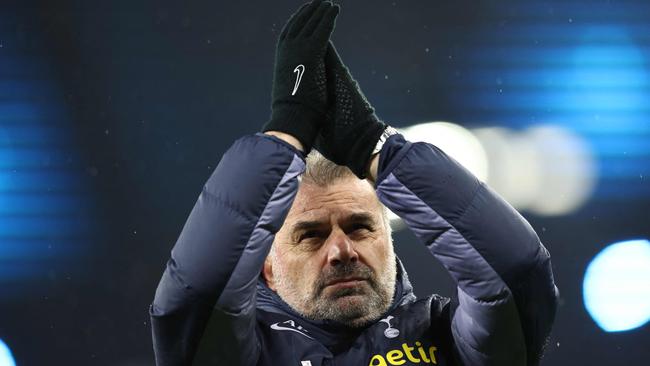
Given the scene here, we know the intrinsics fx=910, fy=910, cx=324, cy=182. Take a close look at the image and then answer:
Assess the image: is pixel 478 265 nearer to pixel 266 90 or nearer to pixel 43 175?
pixel 266 90

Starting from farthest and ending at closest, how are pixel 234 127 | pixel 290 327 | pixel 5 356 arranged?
1. pixel 234 127
2. pixel 5 356
3. pixel 290 327

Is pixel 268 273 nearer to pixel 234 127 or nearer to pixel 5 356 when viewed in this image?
pixel 234 127

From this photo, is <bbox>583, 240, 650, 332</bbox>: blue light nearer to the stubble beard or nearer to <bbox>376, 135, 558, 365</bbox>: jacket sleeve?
the stubble beard

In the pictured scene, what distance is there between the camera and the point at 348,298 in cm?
187

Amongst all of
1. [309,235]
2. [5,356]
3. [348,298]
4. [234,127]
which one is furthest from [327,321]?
[5,356]

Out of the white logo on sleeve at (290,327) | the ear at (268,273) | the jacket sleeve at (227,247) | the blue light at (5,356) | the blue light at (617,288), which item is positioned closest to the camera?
the jacket sleeve at (227,247)

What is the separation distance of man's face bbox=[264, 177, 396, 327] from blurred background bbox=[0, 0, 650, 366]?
56.1 inches

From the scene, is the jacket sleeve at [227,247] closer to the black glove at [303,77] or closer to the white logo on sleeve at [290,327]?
the black glove at [303,77]

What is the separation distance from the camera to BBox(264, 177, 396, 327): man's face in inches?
73.8

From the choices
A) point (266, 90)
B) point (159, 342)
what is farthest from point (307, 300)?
point (266, 90)

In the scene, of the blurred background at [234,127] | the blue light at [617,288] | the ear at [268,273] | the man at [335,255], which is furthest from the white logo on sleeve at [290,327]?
the blue light at [617,288]

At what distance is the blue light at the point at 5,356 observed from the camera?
3252mm

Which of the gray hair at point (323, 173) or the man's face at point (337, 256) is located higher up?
the gray hair at point (323, 173)

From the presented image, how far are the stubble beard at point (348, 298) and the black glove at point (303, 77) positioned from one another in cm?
34
